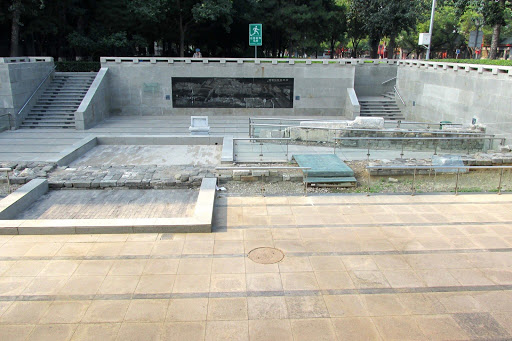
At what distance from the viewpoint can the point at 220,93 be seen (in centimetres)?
2833

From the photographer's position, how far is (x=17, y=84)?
23.5 meters

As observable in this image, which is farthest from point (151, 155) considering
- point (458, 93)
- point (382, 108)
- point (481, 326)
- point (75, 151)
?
point (382, 108)

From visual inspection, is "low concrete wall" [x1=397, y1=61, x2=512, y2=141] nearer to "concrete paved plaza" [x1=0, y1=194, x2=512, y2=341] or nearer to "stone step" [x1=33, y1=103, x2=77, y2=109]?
"concrete paved plaza" [x1=0, y1=194, x2=512, y2=341]

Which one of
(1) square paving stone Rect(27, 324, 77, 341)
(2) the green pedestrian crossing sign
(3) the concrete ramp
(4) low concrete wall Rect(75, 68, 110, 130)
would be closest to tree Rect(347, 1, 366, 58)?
(2) the green pedestrian crossing sign

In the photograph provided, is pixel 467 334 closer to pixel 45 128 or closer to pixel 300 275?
pixel 300 275

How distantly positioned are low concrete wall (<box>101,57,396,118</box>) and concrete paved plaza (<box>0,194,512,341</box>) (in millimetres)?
19677

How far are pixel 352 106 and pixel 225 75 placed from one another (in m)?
9.00

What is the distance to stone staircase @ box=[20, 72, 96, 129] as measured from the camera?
24156mm

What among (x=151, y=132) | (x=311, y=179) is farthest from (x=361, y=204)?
(x=151, y=132)

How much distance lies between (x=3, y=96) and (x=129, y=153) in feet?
35.2

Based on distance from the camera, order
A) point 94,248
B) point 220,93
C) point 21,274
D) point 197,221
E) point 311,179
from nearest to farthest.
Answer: point 21,274 → point 94,248 → point 197,221 → point 311,179 → point 220,93

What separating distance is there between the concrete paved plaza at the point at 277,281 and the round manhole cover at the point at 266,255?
188 millimetres

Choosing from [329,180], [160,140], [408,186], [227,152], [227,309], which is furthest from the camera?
[160,140]

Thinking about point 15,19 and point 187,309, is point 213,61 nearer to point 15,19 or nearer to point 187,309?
point 15,19
